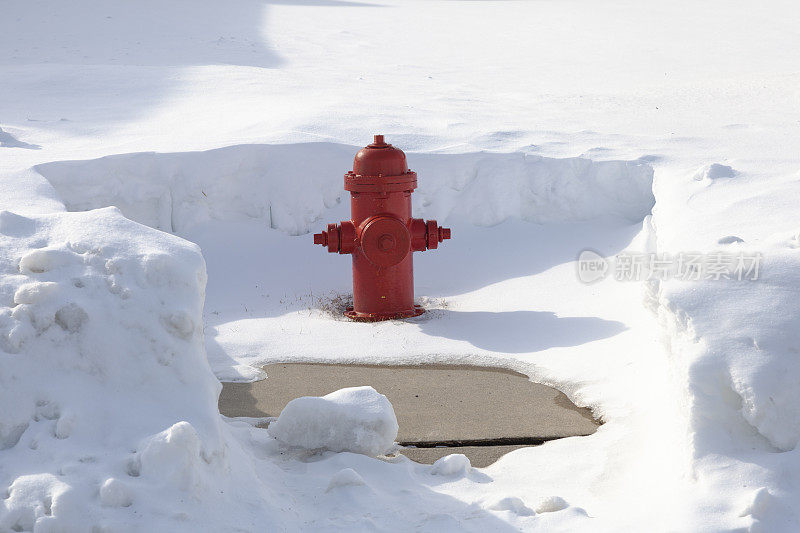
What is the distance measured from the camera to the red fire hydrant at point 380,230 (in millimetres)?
5145

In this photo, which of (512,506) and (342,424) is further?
(342,424)

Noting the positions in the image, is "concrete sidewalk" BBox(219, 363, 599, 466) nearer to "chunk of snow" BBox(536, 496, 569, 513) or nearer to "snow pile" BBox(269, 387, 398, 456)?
"snow pile" BBox(269, 387, 398, 456)

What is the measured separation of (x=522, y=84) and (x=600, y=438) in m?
7.38

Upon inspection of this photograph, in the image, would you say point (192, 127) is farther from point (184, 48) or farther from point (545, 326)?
point (184, 48)

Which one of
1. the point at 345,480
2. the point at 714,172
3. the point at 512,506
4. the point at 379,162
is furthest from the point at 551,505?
the point at 714,172

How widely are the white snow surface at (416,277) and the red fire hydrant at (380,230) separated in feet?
1.01

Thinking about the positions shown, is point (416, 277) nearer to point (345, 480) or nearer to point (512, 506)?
point (345, 480)

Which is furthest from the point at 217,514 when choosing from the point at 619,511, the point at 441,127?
the point at 441,127

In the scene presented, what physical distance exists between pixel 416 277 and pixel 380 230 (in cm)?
113

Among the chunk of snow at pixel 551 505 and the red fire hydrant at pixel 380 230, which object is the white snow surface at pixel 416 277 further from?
the red fire hydrant at pixel 380 230

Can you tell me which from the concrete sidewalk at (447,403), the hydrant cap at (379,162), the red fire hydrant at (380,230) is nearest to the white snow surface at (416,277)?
the concrete sidewalk at (447,403)

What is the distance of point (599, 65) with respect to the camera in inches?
468

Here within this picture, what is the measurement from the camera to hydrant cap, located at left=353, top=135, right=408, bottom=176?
515 cm

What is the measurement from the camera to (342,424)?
3.33 m
